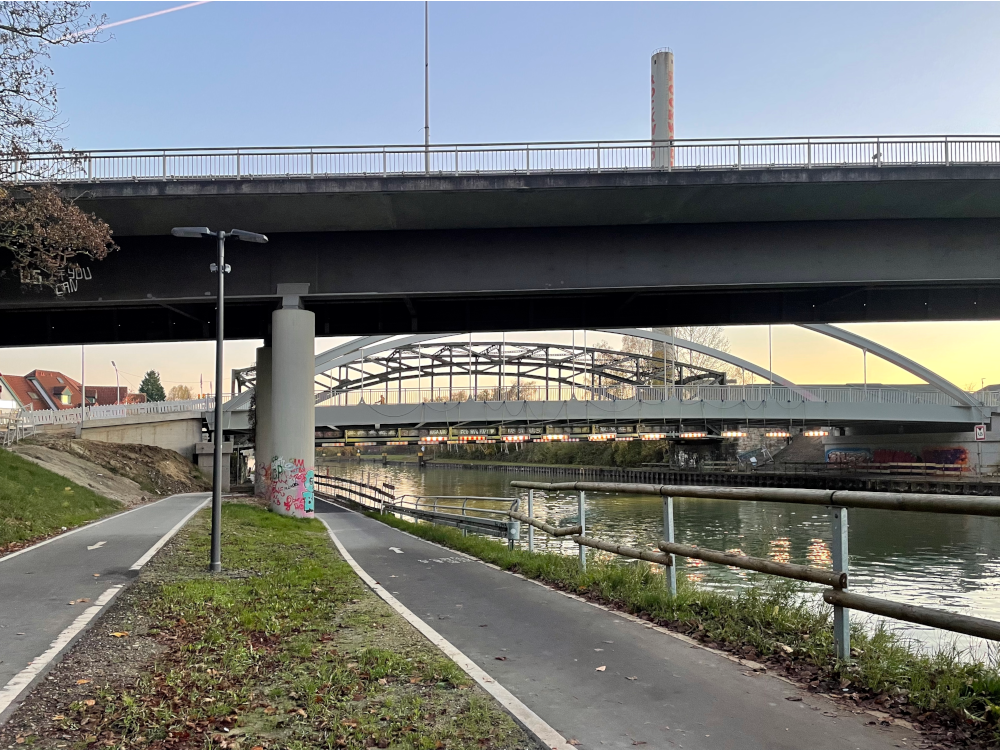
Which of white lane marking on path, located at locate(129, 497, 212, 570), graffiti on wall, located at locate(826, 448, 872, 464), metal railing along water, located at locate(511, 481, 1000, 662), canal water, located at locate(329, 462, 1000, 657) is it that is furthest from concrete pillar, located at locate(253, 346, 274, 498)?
graffiti on wall, located at locate(826, 448, 872, 464)

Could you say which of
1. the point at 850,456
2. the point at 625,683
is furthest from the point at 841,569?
the point at 850,456

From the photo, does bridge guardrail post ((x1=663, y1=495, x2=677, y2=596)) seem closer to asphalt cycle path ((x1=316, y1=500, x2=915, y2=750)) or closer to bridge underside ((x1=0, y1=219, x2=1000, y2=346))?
asphalt cycle path ((x1=316, y1=500, x2=915, y2=750))

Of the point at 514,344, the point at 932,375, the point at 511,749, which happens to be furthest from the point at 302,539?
the point at 514,344

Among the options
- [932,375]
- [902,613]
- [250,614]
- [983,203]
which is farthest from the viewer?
[932,375]

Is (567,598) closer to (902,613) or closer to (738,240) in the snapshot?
(902,613)

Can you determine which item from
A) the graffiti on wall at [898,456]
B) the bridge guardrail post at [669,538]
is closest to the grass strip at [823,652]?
the bridge guardrail post at [669,538]

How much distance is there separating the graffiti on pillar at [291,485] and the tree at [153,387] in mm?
132548

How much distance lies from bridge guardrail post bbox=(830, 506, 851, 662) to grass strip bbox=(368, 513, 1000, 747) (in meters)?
0.10

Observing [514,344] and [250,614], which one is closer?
[250,614]

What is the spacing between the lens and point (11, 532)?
16.0 meters

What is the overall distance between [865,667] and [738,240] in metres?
17.8

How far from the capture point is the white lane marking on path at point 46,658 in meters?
5.50

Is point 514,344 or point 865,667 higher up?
point 514,344

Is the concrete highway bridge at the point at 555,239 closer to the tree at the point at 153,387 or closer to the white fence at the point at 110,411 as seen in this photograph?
the white fence at the point at 110,411
